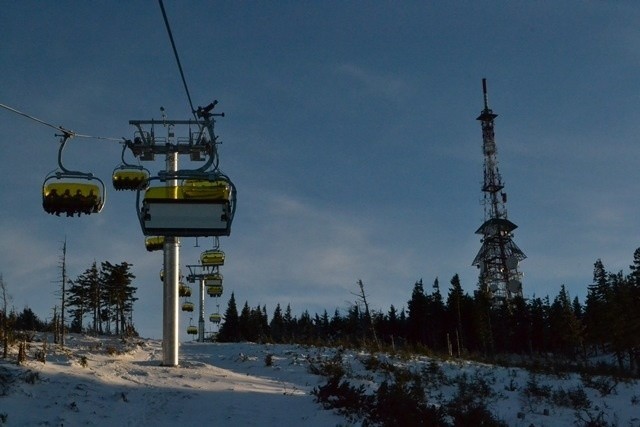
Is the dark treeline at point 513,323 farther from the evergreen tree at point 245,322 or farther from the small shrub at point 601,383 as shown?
the small shrub at point 601,383

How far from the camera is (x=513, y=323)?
83125 millimetres

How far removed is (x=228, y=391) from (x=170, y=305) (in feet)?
18.3

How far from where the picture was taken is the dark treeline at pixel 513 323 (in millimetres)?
63094

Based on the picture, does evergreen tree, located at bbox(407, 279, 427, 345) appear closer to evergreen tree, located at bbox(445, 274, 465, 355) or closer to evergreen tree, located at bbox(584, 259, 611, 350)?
evergreen tree, located at bbox(445, 274, 465, 355)

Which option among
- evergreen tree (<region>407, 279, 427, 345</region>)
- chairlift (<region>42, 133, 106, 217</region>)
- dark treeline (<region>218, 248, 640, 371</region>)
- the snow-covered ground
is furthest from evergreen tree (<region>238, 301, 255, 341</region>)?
chairlift (<region>42, 133, 106, 217</region>)

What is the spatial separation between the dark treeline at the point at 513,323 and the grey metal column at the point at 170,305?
41.8 meters

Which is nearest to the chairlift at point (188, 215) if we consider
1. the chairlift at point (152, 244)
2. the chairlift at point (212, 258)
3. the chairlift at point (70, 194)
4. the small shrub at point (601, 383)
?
the chairlift at point (70, 194)

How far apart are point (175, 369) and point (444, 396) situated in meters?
7.80

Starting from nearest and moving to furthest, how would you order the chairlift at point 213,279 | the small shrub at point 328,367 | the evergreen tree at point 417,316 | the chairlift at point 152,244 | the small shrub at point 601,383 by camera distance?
the small shrub at point 328,367
the small shrub at point 601,383
the chairlift at point 152,244
the chairlift at point 213,279
the evergreen tree at point 417,316

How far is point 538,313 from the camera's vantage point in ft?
280

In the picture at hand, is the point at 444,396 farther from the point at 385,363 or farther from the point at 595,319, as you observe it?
the point at 595,319

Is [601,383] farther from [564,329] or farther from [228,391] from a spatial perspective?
[564,329]

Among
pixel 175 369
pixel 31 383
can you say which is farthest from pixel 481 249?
pixel 31 383

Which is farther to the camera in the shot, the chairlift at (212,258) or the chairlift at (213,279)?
the chairlift at (213,279)
